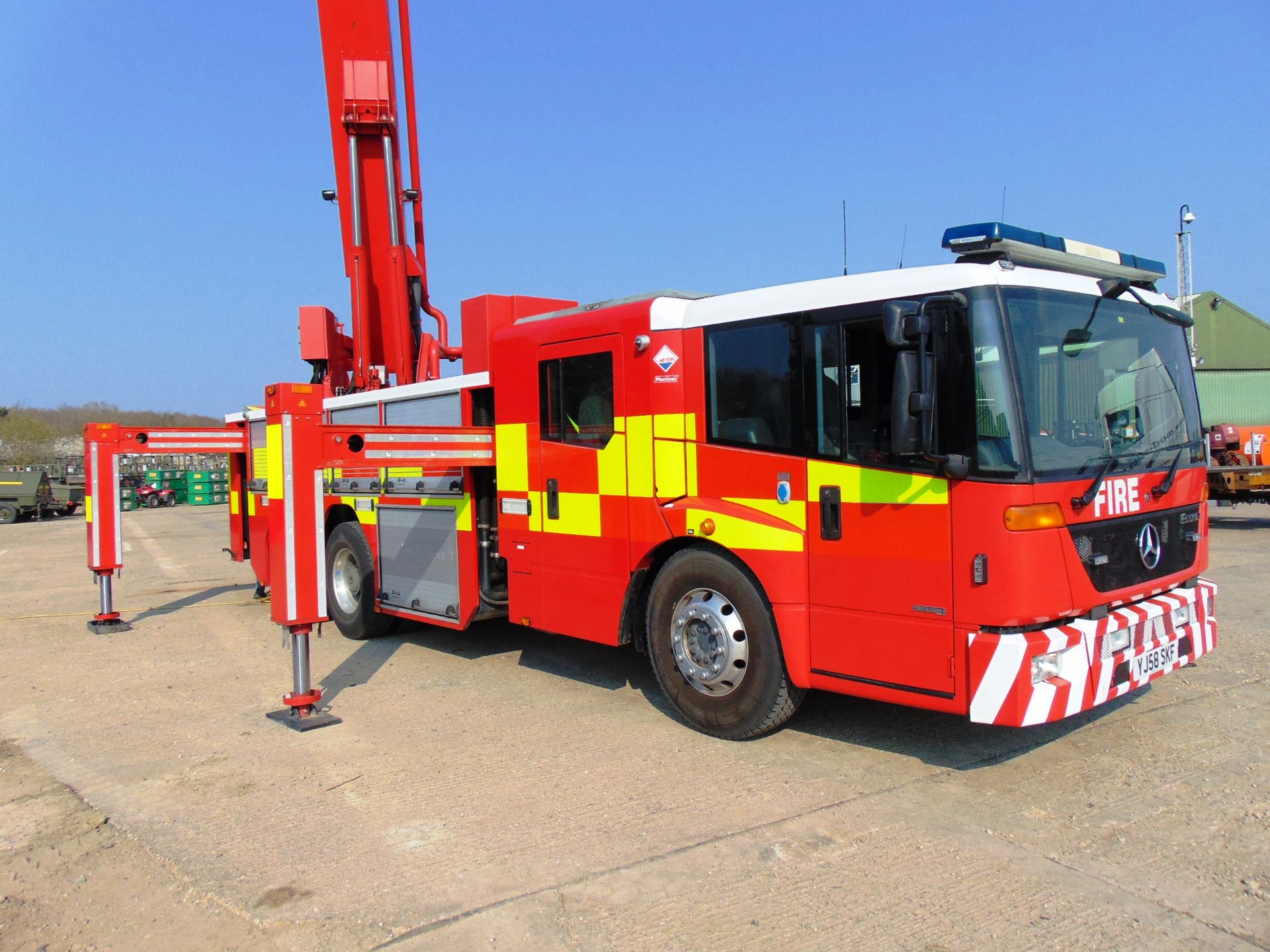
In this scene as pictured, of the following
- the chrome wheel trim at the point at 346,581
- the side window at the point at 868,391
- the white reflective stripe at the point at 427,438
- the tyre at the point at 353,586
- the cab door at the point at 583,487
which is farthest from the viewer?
the chrome wheel trim at the point at 346,581

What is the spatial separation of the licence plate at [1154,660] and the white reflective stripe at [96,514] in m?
8.92

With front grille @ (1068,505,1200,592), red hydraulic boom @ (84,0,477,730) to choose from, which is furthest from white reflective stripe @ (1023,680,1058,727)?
red hydraulic boom @ (84,0,477,730)

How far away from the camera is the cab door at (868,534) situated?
444cm

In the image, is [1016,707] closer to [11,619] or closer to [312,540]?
[312,540]

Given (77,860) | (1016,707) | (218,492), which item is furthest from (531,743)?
(218,492)

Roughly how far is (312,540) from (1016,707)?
4.13 meters

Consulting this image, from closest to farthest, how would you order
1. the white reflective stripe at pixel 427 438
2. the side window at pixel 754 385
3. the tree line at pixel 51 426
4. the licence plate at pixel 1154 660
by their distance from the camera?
the licence plate at pixel 1154 660 < the side window at pixel 754 385 < the white reflective stripe at pixel 427 438 < the tree line at pixel 51 426

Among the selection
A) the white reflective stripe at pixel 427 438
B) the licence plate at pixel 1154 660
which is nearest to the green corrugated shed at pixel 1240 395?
the licence plate at pixel 1154 660

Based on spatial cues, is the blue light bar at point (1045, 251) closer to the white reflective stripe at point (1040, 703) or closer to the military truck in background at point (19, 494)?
the white reflective stripe at point (1040, 703)

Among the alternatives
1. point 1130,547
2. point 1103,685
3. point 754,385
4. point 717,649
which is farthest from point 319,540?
point 1130,547

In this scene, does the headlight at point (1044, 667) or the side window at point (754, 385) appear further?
the side window at point (754, 385)

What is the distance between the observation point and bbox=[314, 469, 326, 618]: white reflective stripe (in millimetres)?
5871

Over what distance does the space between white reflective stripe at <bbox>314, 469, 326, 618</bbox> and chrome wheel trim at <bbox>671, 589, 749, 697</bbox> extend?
220 centimetres

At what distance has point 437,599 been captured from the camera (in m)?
7.46
